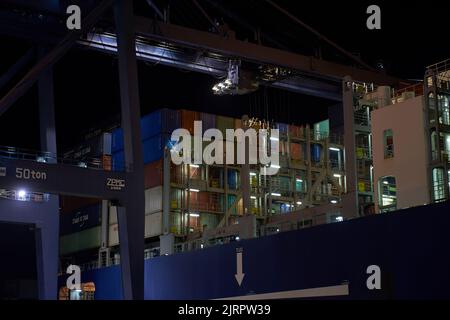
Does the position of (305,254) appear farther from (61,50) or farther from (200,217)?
(200,217)

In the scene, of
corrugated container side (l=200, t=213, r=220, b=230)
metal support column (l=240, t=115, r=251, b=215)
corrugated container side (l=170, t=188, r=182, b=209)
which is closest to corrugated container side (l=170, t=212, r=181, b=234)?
corrugated container side (l=170, t=188, r=182, b=209)

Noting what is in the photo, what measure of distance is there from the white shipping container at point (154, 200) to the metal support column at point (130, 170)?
308 inches

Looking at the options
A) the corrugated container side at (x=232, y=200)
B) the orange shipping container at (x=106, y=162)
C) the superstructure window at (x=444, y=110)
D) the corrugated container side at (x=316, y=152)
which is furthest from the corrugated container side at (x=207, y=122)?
the superstructure window at (x=444, y=110)

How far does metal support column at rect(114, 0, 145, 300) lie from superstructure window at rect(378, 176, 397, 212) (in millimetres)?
8468

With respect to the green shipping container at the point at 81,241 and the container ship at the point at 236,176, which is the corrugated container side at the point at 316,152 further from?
the green shipping container at the point at 81,241

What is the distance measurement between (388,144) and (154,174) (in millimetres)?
14134

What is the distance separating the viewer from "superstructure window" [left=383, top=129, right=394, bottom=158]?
23.1 m

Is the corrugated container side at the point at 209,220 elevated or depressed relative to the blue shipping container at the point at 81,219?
depressed

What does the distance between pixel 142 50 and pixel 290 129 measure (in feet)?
36.7

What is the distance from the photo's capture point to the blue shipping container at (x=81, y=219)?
39375 mm

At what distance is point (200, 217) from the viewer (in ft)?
116

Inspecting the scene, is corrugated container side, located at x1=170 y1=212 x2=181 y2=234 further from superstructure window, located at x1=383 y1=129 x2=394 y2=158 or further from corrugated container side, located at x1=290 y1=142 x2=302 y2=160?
superstructure window, located at x1=383 y1=129 x2=394 y2=158

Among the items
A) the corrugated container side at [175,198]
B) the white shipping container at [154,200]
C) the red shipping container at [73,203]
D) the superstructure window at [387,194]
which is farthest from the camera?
the red shipping container at [73,203]
